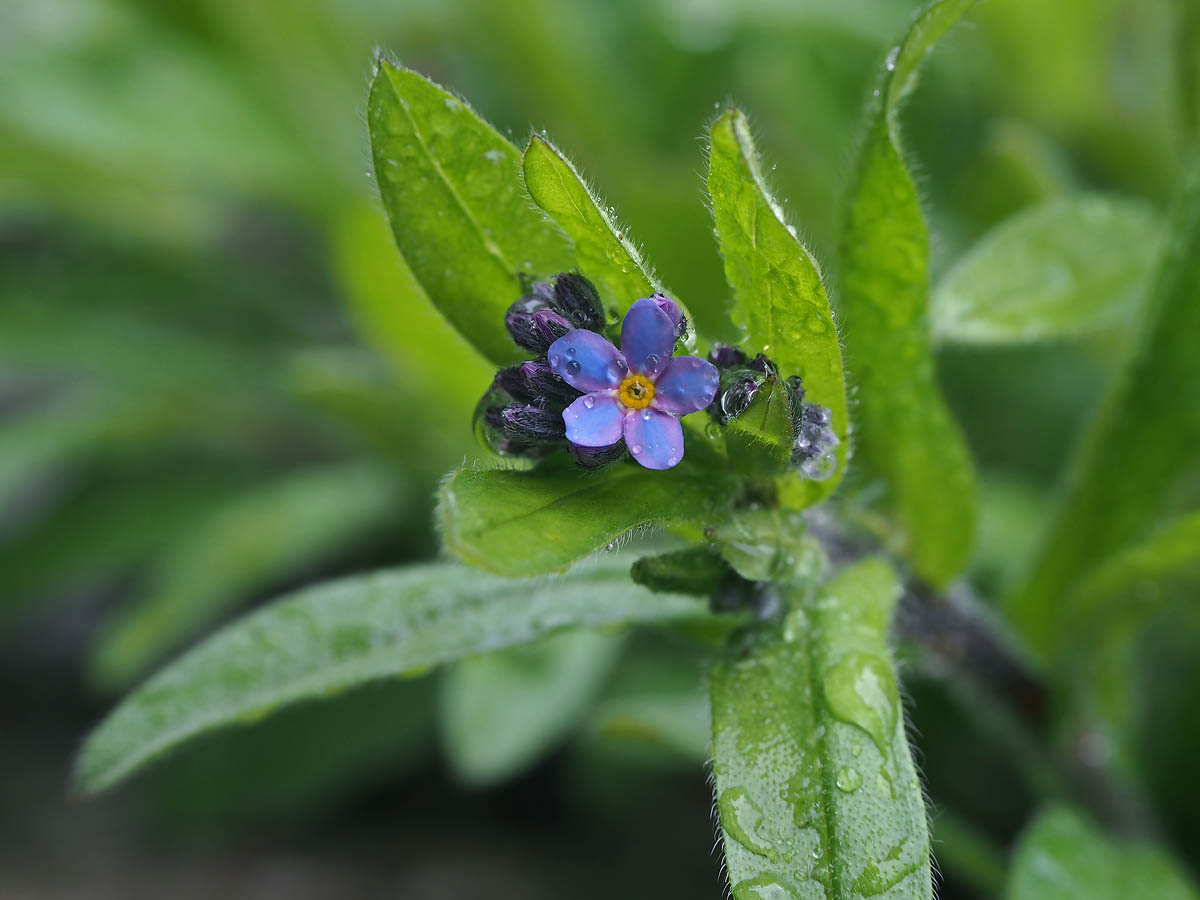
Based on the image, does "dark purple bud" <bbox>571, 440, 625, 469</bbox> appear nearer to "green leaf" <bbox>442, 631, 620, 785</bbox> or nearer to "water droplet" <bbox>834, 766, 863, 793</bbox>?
"water droplet" <bbox>834, 766, 863, 793</bbox>

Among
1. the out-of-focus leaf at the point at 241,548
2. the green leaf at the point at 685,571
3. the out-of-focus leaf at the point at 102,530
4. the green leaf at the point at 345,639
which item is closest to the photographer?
the green leaf at the point at 685,571

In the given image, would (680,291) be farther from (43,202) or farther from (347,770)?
(43,202)

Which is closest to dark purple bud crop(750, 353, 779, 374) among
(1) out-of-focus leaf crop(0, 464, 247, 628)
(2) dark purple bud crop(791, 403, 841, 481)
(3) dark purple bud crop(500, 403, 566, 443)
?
(2) dark purple bud crop(791, 403, 841, 481)

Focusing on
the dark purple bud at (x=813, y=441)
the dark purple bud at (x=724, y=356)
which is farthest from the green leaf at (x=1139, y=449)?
the dark purple bud at (x=724, y=356)

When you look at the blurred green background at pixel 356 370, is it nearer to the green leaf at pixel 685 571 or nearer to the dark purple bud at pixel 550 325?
the green leaf at pixel 685 571

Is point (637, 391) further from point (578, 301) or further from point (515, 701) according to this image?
point (515, 701)

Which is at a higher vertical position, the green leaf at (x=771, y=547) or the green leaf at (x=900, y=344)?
the green leaf at (x=900, y=344)

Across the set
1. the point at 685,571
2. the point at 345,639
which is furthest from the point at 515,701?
the point at 685,571
